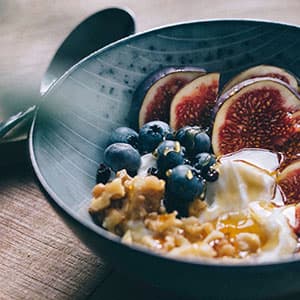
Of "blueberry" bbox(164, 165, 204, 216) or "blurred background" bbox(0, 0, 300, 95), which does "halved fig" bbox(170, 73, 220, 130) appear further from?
"blurred background" bbox(0, 0, 300, 95)

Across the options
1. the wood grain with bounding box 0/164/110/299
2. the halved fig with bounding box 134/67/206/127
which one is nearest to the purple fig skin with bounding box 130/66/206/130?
the halved fig with bounding box 134/67/206/127

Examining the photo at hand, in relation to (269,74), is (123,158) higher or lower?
lower

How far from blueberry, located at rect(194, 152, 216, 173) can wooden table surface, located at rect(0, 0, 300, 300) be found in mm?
290

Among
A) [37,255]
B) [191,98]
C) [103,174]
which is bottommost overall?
[37,255]

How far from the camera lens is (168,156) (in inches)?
53.5

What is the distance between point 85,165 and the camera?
1.46m

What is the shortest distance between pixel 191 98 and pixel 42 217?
0.49 metres

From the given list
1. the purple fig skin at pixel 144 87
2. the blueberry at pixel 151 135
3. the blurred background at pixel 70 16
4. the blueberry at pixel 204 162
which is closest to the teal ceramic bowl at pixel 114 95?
the purple fig skin at pixel 144 87

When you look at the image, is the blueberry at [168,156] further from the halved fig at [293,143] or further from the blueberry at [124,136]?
the halved fig at [293,143]

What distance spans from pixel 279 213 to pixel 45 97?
0.60 metres

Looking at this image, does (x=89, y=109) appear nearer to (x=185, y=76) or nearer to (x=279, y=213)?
(x=185, y=76)

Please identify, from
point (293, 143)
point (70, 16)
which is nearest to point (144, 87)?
point (293, 143)

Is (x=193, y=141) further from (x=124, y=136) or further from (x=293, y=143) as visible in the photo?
(x=293, y=143)

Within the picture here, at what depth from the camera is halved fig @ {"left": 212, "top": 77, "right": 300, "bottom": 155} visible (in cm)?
155
